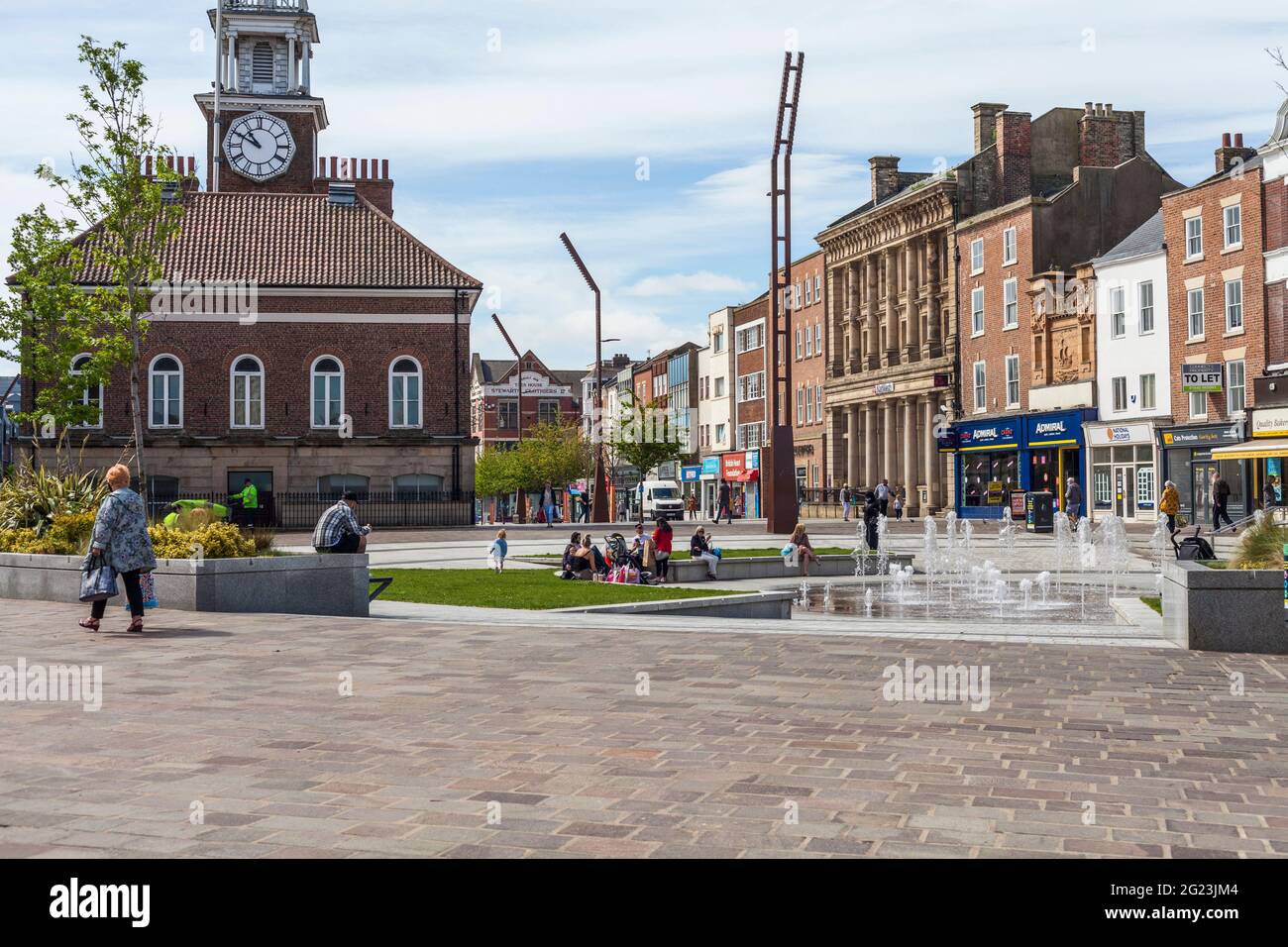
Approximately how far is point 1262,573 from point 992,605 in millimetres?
6994

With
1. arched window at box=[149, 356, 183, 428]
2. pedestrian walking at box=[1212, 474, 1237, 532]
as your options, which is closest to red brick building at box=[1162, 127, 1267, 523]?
pedestrian walking at box=[1212, 474, 1237, 532]

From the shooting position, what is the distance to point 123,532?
1291cm

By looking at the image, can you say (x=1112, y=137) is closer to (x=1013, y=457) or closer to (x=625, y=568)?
(x=1013, y=457)

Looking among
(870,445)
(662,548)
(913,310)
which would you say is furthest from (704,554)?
(870,445)

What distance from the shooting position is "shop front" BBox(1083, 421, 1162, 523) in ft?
146

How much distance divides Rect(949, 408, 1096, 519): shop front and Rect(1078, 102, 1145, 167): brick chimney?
12566 millimetres

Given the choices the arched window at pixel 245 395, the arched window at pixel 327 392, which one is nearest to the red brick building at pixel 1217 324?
the arched window at pixel 327 392

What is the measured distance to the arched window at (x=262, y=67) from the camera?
184 feet

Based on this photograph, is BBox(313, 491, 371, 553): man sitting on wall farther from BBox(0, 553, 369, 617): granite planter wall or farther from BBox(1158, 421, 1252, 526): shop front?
BBox(1158, 421, 1252, 526): shop front

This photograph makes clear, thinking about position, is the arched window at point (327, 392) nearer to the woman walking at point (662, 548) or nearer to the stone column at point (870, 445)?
the stone column at point (870, 445)
